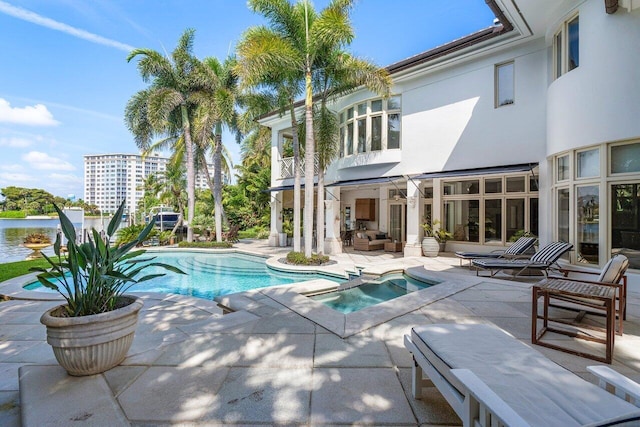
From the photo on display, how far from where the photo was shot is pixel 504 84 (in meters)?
12.3

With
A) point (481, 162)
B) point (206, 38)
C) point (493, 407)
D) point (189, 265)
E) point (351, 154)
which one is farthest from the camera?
point (206, 38)

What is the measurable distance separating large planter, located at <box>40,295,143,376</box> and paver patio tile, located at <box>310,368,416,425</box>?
7.63 feet

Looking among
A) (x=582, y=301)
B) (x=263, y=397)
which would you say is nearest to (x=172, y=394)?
(x=263, y=397)

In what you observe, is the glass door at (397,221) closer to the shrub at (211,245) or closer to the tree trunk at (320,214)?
the tree trunk at (320,214)

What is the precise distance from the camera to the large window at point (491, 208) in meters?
13.5

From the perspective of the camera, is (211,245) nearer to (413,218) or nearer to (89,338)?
(413,218)

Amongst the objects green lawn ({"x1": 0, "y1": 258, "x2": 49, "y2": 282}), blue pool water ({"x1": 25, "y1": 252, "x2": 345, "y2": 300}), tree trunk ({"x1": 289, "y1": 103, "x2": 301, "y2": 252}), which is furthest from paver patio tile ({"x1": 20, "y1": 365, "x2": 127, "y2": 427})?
tree trunk ({"x1": 289, "y1": 103, "x2": 301, "y2": 252})

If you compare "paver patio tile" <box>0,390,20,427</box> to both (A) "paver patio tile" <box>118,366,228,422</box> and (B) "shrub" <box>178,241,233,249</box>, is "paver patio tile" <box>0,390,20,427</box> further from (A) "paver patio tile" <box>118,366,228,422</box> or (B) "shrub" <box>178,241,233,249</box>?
(B) "shrub" <box>178,241,233,249</box>

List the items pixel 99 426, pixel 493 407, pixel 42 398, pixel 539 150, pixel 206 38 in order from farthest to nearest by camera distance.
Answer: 1. pixel 206 38
2. pixel 539 150
3. pixel 42 398
4. pixel 99 426
5. pixel 493 407

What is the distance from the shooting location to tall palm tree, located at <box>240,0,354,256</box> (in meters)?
11.3

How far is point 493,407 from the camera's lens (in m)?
1.87

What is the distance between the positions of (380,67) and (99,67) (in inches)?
563

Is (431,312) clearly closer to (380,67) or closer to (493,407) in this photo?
(493,407)

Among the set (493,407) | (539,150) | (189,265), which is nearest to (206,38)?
(189,265)
